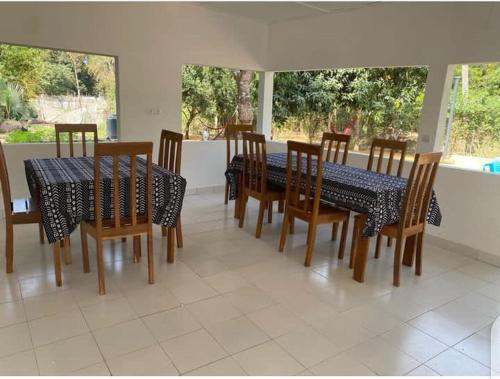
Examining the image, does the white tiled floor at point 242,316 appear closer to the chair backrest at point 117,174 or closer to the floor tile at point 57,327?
the floor tile at point 57,327

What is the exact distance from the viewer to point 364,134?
4.73m

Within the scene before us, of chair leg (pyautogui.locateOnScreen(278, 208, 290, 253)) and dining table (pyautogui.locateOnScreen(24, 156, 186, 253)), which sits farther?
chair leg (pyautogui.locateOnScreen(278, 208, 290, 253))

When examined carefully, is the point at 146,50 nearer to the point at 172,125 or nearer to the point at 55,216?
the point at 172,125

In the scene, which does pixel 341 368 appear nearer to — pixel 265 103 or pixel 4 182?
pixel 4 182

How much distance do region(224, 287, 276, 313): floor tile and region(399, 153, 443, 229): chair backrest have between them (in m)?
1.10

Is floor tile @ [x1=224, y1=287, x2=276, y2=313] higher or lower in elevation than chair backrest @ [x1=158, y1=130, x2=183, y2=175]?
lower

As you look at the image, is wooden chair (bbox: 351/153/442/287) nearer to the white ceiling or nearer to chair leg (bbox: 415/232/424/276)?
chair leg (bbox: 415/232/424/276)

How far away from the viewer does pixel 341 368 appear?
1863 mm

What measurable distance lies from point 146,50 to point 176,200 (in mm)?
2540

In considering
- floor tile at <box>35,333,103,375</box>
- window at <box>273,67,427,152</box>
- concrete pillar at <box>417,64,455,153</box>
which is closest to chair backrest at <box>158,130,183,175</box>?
floor tile at <box>35,333,103,375</box>


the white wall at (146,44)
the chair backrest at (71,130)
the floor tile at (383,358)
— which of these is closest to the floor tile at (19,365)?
the floor tile at (383,358)

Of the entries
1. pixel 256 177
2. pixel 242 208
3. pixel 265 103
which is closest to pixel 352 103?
pixel 265 103

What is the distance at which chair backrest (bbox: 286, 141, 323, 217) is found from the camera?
2828mm

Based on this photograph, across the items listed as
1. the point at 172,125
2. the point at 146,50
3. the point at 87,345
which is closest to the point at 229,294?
the point at 87,345
